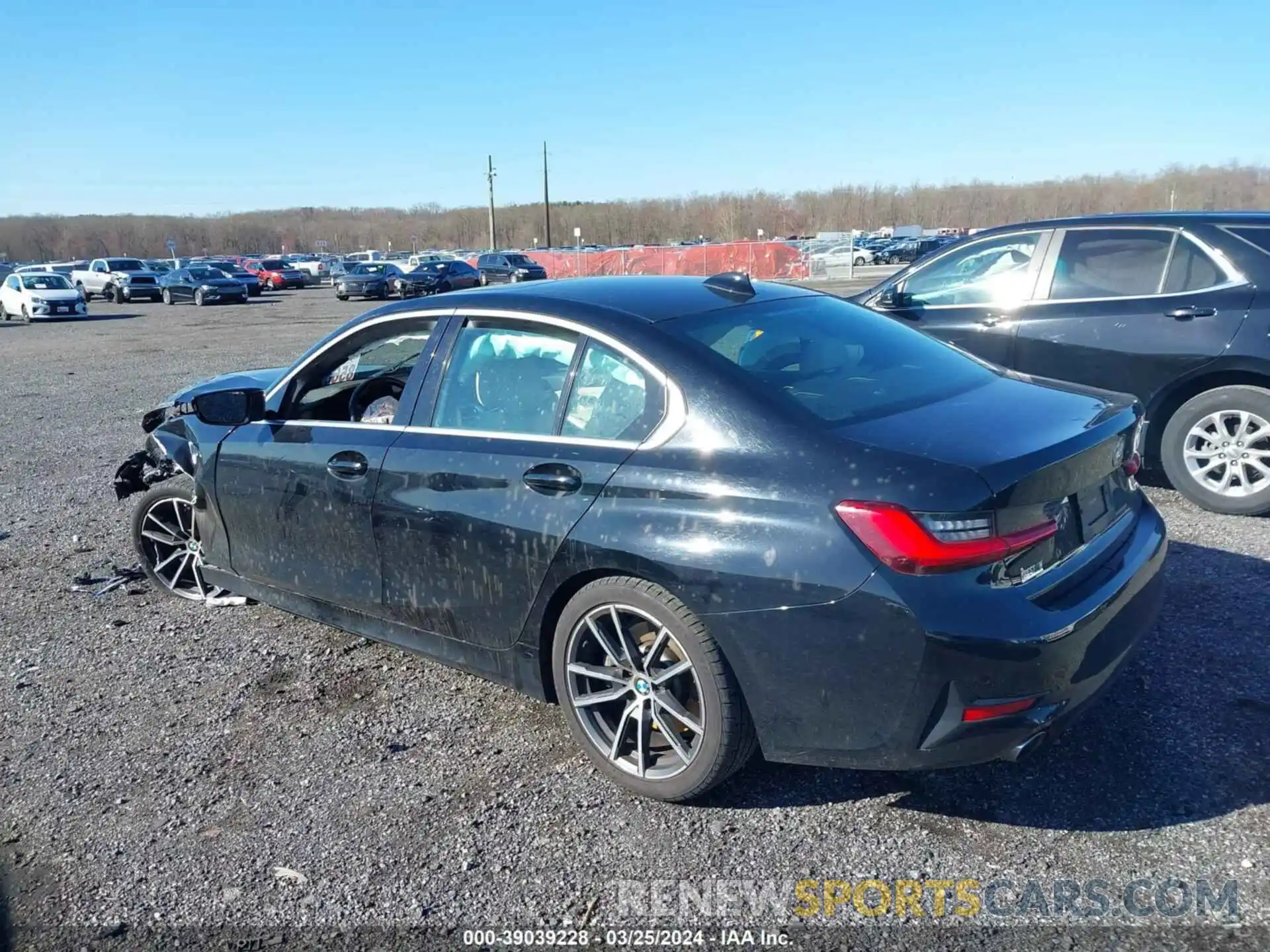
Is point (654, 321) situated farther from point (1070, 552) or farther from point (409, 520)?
point (1070, 552)

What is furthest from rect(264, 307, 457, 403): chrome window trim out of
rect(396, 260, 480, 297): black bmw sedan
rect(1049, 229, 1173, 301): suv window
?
rect(396, 260, 480, 297): black bmw sedan

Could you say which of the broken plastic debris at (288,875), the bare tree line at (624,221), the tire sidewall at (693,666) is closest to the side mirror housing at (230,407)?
the tire sidewall at (693,666)

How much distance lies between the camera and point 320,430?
13.7 ft

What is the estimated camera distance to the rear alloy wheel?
202 inches

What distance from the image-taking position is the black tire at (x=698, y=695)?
Result: 9.65 feet

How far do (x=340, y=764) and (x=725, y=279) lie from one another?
2.34 meters

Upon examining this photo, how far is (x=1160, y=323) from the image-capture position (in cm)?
594

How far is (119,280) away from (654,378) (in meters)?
44.8

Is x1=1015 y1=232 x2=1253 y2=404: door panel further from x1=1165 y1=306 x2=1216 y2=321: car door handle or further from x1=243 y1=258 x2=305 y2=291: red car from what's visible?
x1=243 y1=258 x2=305 y2=291: red car

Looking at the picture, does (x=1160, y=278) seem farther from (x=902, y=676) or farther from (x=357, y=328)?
(x=357, y=328)

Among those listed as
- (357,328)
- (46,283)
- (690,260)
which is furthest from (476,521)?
(690,260)

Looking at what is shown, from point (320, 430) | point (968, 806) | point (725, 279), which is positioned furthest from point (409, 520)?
point (968, 806)

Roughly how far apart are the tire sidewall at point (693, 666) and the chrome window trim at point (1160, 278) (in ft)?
14.9

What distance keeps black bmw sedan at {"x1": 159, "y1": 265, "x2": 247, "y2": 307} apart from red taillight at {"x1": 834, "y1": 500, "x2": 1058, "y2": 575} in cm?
4045
